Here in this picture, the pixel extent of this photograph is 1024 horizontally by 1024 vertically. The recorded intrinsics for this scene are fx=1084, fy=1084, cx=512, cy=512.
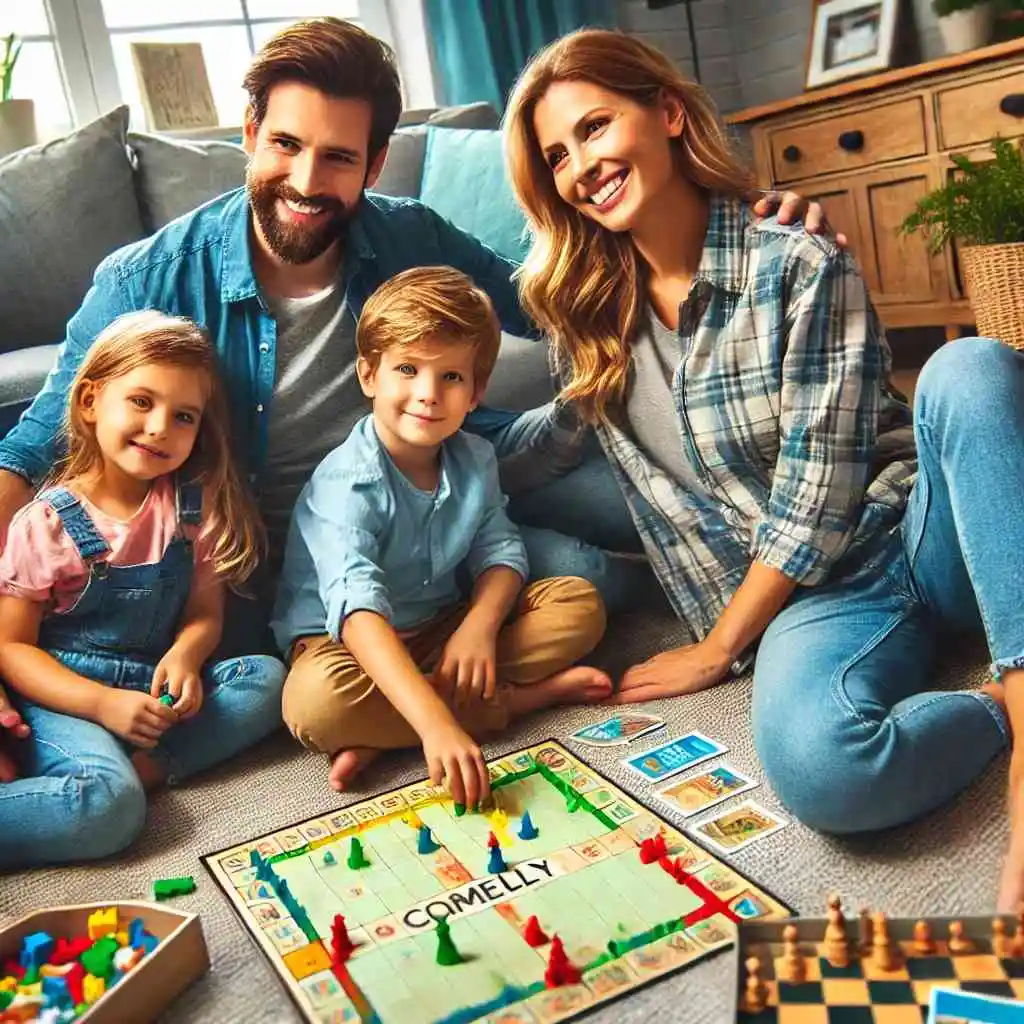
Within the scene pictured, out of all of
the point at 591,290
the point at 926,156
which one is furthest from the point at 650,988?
the point at 926,156

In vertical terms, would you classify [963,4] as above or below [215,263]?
above

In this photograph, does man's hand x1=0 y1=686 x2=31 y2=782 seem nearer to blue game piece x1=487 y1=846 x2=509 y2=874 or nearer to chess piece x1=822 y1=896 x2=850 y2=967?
blue game piece x1=487 y1=846 x2=509 y2=874

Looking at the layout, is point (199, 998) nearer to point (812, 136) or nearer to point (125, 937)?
point (125, 937)

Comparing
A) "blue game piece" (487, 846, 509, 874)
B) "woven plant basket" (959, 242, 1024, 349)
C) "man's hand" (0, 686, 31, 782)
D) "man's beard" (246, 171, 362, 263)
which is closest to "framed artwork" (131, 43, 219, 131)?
"man's beard" (246, 171, 362, 263)

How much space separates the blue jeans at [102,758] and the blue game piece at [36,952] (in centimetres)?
19

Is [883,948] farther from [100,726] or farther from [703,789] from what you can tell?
[100,726]

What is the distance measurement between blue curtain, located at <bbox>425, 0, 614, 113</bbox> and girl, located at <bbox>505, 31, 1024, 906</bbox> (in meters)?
1.74

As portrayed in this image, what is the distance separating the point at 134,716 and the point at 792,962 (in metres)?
0.77

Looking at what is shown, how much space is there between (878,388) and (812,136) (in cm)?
190

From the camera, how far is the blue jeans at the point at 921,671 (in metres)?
0.98

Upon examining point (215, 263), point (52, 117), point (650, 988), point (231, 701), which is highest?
point (52, 117)

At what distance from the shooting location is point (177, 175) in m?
2.13

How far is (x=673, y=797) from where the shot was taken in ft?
3.62

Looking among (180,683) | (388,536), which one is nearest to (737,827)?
(388,536)
